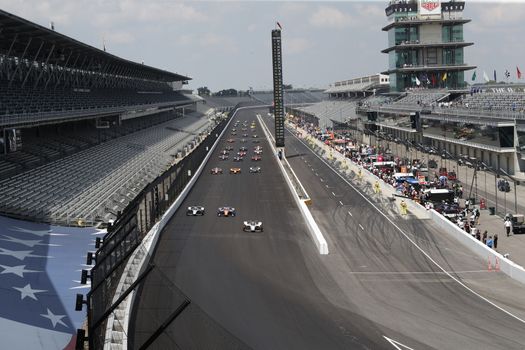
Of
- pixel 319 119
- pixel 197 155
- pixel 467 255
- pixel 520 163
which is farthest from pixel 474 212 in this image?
pixel 319 119

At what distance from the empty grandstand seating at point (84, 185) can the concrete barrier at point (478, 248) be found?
15248 mm

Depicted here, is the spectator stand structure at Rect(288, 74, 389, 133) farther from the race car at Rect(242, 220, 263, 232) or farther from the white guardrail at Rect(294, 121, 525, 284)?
the race car at Rect(242, 220, 263, 232)

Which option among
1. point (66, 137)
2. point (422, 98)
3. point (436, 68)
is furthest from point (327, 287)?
point (436, 68)

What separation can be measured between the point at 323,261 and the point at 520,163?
28.3 m

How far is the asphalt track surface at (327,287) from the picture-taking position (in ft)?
55.6

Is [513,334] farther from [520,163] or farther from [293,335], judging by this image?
[520,163]

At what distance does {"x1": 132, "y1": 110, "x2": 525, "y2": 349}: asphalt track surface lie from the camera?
16.9 meters

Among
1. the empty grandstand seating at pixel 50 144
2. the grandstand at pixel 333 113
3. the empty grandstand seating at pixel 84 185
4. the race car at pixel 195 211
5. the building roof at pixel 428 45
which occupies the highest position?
the building roof at pixel 428 45

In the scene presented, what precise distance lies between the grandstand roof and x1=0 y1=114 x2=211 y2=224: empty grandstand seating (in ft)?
23.1

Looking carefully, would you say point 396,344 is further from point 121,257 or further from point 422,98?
point 422,98

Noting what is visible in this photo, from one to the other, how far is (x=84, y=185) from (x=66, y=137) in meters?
15.2

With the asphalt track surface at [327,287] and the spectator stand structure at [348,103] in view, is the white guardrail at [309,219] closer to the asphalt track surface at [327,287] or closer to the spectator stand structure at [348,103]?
the asphalt track surface at [327,287]

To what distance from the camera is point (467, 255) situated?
27.8 metres

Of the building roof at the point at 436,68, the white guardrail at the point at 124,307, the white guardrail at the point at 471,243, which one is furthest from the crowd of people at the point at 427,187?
the building roof at the point at 436,68
